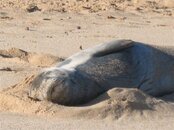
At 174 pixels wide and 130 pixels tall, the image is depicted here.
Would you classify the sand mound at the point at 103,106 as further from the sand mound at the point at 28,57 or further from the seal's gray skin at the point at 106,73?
the sand mound at the point at 28,57

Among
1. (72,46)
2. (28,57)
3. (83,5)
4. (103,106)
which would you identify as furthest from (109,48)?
(83,5)

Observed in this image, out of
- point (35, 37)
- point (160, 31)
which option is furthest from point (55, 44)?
point (160, 31)

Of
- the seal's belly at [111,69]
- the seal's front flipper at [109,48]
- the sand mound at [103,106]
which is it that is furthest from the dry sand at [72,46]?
the seal's front flipper at [109,48]

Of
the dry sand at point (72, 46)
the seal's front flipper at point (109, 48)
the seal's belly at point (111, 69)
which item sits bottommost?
the dry sand at point (72, 46)

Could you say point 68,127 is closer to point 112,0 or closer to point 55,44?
point 55,44

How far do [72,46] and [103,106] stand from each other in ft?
12.0

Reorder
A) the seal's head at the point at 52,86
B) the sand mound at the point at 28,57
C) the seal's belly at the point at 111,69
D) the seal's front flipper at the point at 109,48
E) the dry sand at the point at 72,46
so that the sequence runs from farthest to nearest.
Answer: the sand mound at the point at 28,57, the seal's front flipper at the point at 109,48, the seal's belly at the point at 111,69, the seal's head at the point at 52,86, the dry sand at the point at 72,46

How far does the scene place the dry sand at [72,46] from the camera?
5395 mm

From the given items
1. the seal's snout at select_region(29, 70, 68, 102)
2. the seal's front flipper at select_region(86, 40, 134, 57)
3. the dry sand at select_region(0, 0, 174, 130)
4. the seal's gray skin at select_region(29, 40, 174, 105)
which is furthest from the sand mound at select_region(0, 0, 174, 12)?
the seal's snout at select_region(29, 70, 68, 102)

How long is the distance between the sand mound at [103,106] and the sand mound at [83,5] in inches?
259

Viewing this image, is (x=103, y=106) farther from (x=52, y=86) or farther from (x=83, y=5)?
(x=83, y=5)

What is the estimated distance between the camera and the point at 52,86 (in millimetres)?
5602

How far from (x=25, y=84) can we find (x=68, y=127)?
1172 mm

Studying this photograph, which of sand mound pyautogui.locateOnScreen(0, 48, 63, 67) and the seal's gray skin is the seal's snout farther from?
sand mound pyautogui.locateOnScreen(0, 48, 63, 67)
